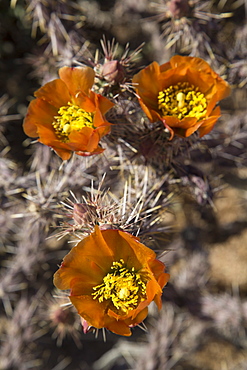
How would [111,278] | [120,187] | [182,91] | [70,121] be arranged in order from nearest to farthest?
1. [111,278]
2. [70,121]
3. [182,91]
4. [120,187]

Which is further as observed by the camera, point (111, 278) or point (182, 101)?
point (182, 101)

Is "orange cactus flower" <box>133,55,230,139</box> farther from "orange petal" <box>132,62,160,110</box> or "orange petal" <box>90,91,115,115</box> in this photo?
"orange petal" <box>90,91,115,115</box>

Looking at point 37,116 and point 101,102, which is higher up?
point 101,102

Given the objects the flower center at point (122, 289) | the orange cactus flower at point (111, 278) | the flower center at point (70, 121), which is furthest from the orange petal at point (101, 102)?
the flower center at point (122, 289)

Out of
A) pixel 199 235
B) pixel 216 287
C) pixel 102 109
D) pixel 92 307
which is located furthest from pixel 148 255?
pixel 216 287

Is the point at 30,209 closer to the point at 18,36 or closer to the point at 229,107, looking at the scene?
the point at 18,36

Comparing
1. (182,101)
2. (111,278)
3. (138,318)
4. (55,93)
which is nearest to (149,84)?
(182,101)

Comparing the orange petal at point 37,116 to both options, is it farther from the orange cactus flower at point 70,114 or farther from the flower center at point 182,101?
the flower center at point 182,101

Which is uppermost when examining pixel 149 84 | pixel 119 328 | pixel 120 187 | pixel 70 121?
pixel 149 84

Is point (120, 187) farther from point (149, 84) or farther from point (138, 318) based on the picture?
point (138, 318)
